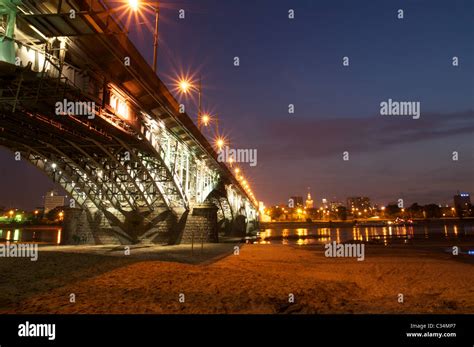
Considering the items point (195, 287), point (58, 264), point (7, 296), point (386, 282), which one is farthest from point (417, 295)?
point (58, 264)

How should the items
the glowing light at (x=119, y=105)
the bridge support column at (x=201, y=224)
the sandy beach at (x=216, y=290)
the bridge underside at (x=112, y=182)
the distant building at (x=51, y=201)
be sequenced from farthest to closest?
1. the distant building at (x=51, y=201)
2. the bridge support column at (x=201, y=224)
3. the bridge underside at (x=112, y=182)
4. the glowing light at (x=119, y=105)
5. the sandy beach at (x=216, y=290)

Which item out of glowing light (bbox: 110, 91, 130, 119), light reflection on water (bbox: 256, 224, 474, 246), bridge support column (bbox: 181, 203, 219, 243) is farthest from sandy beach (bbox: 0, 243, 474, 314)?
light reflection on water (bbox: 256, 224, 474, 246)

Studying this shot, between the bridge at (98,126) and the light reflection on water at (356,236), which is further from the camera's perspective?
the light reflection on water at (356,236)

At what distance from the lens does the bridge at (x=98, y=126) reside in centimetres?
1271

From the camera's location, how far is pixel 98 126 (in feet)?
67.8

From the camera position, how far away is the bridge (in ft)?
41.7

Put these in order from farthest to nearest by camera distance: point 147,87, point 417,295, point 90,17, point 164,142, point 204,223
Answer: point 204,223
point 164,142
point 147,87
point 90,17
point 417,295

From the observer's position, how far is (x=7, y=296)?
9.20m

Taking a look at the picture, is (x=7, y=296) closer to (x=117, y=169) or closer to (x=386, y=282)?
(x=386, y=282)

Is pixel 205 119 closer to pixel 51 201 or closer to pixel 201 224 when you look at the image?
pixel 201 224

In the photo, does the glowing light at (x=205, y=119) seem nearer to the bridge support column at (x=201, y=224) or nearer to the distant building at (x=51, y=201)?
the bridge support column at (x=201, y=224)

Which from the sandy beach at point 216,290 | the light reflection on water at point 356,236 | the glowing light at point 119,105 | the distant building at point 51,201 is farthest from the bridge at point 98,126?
the distant building at point 51,201

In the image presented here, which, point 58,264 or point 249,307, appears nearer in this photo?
point 249,307
